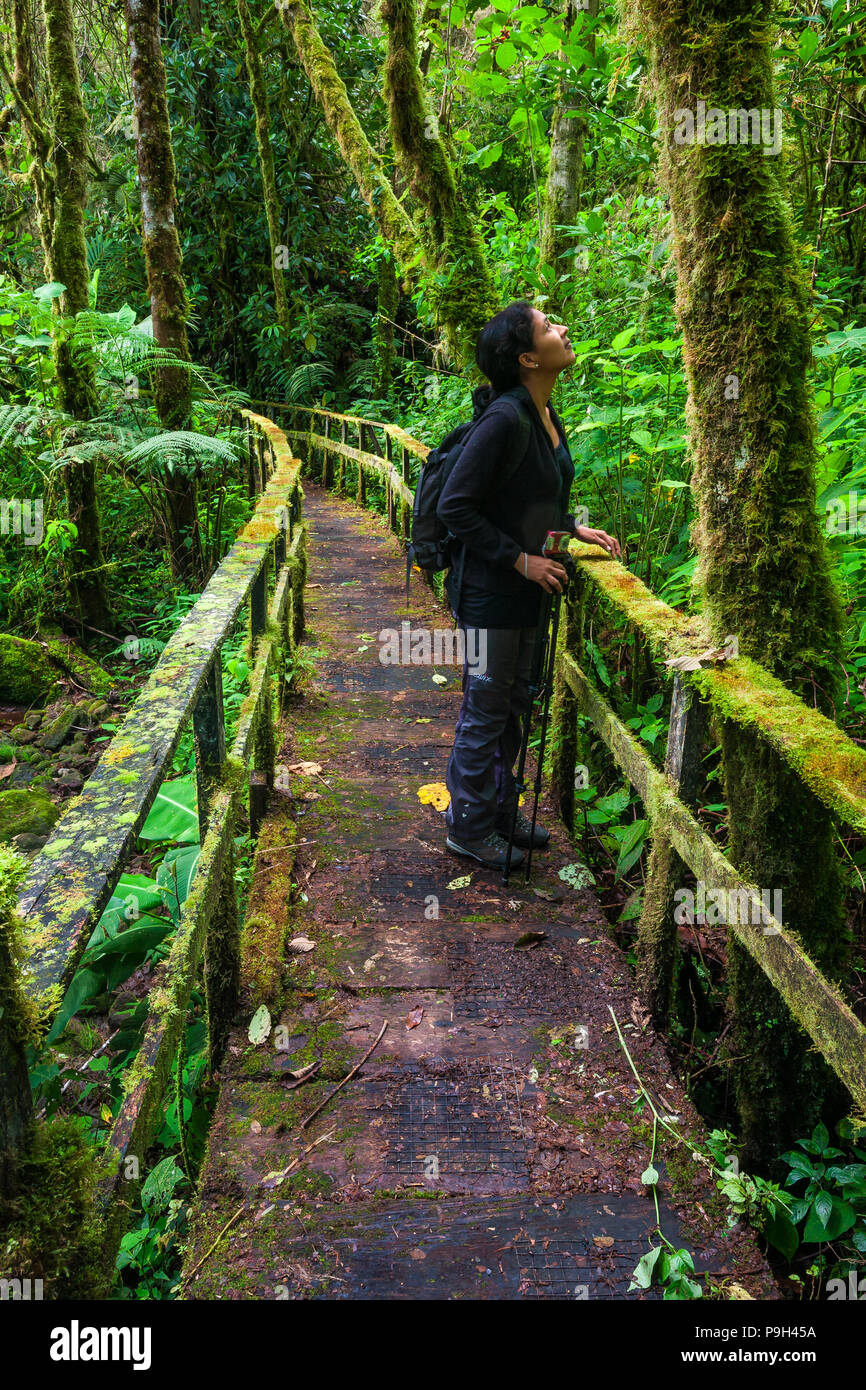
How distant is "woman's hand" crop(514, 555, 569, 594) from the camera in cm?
312

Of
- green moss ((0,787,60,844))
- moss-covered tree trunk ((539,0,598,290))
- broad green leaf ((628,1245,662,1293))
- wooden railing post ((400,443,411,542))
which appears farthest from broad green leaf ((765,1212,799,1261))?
wooden railing post ((400,443,411,542))

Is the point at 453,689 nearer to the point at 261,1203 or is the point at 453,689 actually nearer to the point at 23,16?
the point at 261,1203

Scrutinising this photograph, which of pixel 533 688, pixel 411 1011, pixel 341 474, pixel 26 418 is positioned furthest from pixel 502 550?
pixel 341 474

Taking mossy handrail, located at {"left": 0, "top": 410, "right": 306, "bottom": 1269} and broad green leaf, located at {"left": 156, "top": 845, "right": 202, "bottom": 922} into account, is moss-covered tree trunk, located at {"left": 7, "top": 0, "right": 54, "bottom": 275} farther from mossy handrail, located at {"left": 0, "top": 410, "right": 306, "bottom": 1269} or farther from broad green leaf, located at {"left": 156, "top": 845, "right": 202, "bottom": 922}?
broad green leaf, located at {"left": 156, "top": 845, "right": 202, "bottom": 922}

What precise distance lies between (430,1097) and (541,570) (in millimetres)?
1712

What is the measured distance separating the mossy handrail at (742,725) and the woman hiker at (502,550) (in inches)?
9.1

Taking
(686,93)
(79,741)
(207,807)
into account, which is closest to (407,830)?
(207,807)

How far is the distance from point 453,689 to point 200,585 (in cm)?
365

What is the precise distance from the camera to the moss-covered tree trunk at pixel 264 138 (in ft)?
50.4

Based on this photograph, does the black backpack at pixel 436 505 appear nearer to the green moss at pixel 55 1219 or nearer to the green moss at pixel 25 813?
the green moss at pixel 55 1219

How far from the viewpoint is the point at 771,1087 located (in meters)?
2.50

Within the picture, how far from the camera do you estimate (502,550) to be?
3.13 m

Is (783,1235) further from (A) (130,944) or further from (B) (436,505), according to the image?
(B) (436,505)

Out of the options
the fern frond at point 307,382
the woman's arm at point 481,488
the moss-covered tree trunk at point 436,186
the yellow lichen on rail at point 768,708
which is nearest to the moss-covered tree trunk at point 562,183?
the moss-covered tree trunk at point 436,186
